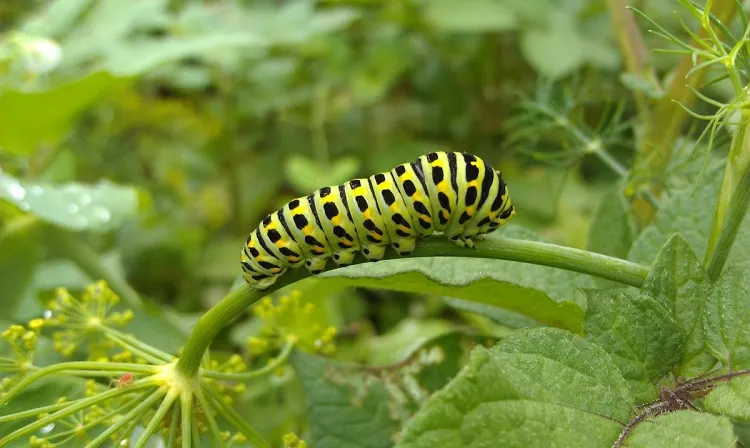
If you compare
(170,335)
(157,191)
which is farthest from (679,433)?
(157,191)

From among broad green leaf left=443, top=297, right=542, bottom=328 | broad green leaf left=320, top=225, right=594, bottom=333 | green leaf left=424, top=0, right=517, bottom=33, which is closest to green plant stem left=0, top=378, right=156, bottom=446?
broad green leaf left=320, top=225, right=594, bottom=333

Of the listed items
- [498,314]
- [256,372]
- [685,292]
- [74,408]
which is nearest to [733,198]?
[685,292]

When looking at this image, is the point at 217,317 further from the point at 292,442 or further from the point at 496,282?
the point at 496,282

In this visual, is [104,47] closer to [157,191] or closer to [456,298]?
[157,191]

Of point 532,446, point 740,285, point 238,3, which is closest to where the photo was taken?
point 532,446

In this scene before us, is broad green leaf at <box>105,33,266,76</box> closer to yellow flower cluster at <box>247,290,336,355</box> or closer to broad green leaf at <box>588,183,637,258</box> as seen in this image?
yellow flower cluster at <box>247,290,336,355</box>

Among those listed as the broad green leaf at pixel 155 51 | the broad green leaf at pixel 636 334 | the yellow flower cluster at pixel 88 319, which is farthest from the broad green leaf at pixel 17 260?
the broad green leaf at pixel 636 334
